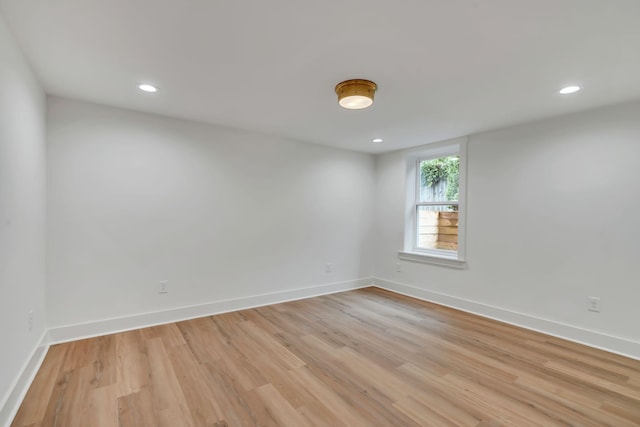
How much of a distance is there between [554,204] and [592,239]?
447 millimetres

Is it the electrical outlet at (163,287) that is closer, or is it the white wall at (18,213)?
the white wall at (18,213)

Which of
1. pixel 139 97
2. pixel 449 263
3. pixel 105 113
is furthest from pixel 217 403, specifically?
pixel 449 263

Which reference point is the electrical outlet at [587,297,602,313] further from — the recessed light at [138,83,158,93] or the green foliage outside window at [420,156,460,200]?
the recessed light at [138,83,158,93]

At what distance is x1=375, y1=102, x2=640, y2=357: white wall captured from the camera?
263 centimetres

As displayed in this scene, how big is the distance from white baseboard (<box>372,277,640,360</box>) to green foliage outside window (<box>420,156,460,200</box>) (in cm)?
140

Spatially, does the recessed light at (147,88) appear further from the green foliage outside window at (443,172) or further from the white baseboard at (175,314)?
the green foliage outside window at (443,172)

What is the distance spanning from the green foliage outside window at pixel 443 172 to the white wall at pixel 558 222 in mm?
403

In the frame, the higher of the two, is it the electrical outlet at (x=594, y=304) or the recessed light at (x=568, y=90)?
the recessed light at (x=568, y=90)

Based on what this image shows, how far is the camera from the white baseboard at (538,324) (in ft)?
8.50

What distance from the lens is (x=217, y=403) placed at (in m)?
1.85

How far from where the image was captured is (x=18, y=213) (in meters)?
1.90

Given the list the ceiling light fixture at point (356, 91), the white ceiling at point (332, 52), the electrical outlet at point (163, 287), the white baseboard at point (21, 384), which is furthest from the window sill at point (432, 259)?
the white baseboard at point (21, 384)

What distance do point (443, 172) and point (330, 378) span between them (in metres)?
3.29

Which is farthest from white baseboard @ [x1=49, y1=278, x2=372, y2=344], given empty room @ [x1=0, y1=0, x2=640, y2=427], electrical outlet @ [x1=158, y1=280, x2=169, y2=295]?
electrical outlet @ [x1=158, y1=280, x2=169, y2=295]
